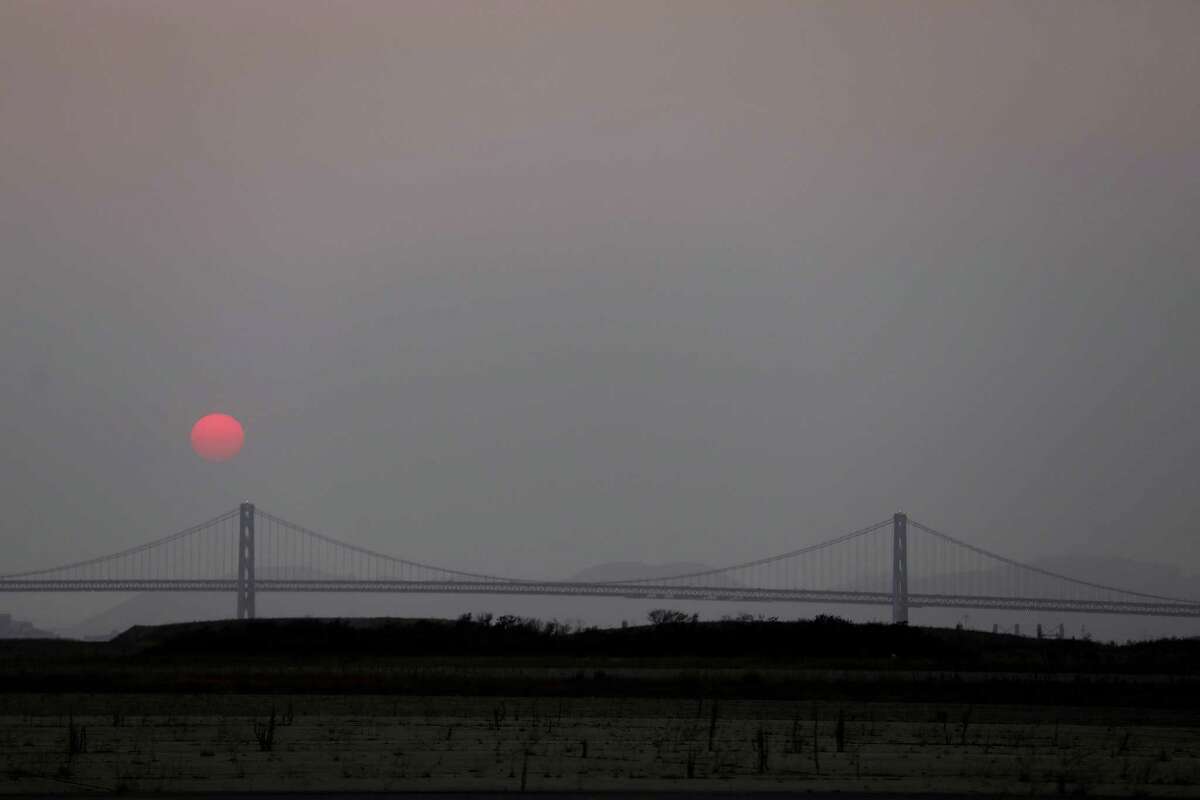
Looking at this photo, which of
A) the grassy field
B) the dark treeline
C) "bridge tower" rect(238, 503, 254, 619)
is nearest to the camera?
the grassy field

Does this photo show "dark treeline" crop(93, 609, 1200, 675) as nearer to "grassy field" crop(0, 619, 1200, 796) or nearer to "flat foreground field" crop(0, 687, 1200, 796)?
"grassy field" crop(0, 619, 1200, 796)

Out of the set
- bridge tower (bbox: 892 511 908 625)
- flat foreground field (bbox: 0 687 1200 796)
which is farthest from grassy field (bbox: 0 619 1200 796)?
bridge tower (bbox: 892 511 908 625)

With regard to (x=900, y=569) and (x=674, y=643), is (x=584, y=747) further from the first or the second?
(x=900, y=569)

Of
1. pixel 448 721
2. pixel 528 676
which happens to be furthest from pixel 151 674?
pixel 448 721

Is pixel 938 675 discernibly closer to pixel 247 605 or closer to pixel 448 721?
pixel 448 721

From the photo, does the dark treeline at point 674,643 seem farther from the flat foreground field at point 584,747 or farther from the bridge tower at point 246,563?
the bridge tower at point 246,563

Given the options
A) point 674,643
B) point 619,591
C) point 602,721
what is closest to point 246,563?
point 619,591
